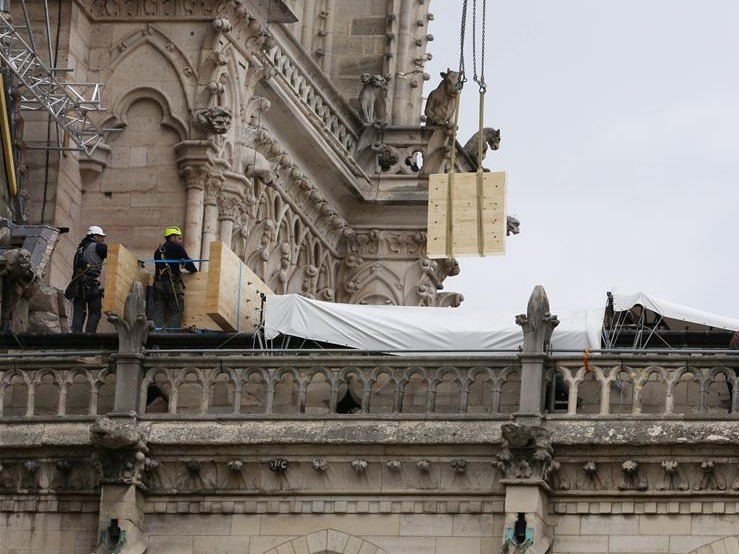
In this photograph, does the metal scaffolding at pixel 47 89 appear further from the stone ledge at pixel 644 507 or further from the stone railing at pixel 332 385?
the stone ledge at pixel 644 507

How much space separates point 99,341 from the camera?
5688 centimetres

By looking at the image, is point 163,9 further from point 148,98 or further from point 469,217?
point 469,217

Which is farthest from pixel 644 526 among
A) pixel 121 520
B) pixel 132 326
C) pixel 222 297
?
pixel 222 297

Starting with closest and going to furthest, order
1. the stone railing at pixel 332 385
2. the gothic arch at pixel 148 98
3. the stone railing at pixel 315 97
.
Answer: the stone railing at pixel 332 385
the gothic arch at pixel 148 98
the stone railing at pixel 315 97

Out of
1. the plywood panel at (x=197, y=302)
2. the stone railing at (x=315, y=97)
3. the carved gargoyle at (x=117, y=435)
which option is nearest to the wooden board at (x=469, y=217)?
the plywood panel at (x=197, y=302)

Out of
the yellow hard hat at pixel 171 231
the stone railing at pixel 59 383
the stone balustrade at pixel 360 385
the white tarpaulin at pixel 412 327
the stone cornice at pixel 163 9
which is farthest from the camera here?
the stone cornice at pixel 163 9

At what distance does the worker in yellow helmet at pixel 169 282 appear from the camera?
59031mm

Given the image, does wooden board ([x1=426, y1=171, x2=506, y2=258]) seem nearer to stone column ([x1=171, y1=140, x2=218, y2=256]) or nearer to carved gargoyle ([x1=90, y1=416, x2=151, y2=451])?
stone column ([x1=171, y1=140, x2=218, y2=256])

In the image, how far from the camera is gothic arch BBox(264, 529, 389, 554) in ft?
175

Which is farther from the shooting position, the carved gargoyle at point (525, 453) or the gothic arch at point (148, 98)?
the gothic arch at point (148, 98)

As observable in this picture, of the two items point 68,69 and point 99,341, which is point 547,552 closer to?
point 99,341

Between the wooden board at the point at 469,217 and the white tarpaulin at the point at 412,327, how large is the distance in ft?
11.3

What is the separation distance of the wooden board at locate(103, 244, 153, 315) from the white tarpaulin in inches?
98.7

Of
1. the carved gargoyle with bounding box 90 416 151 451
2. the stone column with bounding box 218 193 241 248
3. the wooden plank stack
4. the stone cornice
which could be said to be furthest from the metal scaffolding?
the carved gargoyle with bounding box 90 416 151 451
